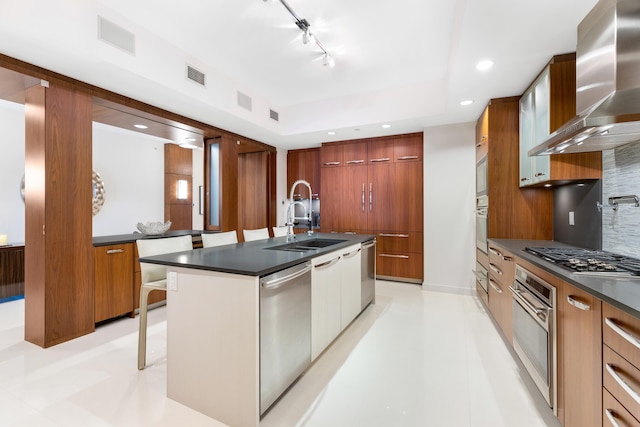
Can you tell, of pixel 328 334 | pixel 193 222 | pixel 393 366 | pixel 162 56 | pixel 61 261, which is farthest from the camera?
pixel 193 222

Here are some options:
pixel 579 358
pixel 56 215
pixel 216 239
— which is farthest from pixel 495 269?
pixel 56 215

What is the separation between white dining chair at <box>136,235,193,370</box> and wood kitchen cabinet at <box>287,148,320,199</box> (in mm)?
3544

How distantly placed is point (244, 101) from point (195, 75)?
32.9 inches

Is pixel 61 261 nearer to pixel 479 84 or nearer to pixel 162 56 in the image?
pixel 162 56

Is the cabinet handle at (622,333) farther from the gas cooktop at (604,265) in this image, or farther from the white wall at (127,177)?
the white wall at (127,177)

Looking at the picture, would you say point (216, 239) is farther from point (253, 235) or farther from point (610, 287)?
point (610, 287)

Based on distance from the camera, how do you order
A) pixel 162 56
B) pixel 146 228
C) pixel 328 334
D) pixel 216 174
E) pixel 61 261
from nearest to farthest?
pixel 328 334, pixel 61 261, pixel 162 56, pixel 146 228, pixel 216 174

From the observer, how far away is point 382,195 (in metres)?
4.91

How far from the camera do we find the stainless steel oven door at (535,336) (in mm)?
1638

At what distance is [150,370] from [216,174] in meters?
3.05

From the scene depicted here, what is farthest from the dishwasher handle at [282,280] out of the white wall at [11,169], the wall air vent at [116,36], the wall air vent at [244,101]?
the white wall at [11,169]

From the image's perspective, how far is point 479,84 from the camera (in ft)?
9.70

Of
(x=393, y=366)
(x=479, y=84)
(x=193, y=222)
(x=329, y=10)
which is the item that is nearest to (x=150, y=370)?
(x=393, y=366)

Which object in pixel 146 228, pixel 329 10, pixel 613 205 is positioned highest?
pixel 329 10
